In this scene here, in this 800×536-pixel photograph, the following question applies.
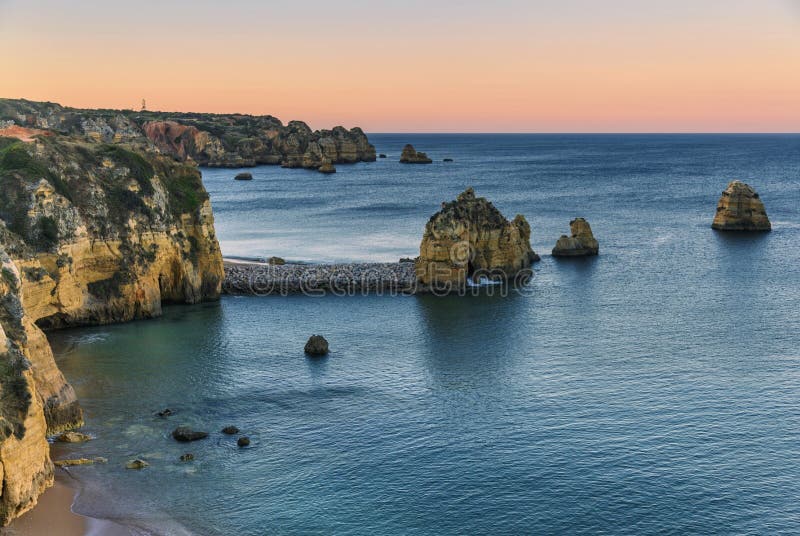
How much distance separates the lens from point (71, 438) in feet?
176

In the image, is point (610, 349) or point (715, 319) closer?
point (610, 349)

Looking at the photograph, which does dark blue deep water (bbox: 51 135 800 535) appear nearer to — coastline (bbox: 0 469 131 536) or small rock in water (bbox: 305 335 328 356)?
coastline (bbox: 0 469 131 536)

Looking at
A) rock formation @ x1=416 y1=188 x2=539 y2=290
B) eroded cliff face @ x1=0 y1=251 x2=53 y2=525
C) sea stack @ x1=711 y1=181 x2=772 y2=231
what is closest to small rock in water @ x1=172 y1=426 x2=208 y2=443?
eroded cliff face @ x1=0 y1=251 x2=53 y2=525

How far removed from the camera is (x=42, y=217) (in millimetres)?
80000

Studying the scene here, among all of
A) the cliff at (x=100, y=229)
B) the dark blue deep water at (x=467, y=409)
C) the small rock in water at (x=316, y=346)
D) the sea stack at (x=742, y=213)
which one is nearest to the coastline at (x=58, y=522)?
the dark blue deep water at (x=467, y=409)

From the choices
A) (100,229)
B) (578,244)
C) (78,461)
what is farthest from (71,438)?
(578,244)

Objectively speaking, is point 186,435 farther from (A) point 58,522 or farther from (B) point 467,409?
(B) point 467,409

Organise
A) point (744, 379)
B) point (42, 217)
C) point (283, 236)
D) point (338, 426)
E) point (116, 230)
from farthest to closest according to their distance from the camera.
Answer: point (283, 236), point (116, 230), point (42, 217), point (744, 379), point (338, 426)

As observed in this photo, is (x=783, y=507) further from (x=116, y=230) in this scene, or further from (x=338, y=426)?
(x=116, y=230)

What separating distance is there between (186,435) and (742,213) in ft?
381

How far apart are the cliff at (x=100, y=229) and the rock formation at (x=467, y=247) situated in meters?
27.1

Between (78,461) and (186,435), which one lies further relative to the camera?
(186,435)

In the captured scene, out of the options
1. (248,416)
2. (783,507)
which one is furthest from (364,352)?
(783,507)

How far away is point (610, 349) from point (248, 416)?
35.1m
